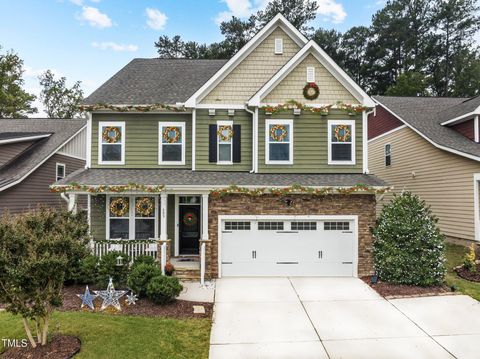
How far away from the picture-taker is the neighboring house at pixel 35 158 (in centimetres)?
1446

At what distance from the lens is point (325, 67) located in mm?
12195

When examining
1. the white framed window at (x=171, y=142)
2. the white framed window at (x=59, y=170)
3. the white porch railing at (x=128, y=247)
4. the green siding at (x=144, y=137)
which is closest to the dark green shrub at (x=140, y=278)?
the white porch railing at (x=128, y=247)

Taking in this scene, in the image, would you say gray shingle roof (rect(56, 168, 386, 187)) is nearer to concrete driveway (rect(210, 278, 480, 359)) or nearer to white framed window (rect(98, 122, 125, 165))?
white framed window (rect(98, 122, 125, 165))

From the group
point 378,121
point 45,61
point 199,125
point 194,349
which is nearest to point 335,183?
point 199,125

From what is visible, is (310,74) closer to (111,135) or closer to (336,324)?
(111,135)

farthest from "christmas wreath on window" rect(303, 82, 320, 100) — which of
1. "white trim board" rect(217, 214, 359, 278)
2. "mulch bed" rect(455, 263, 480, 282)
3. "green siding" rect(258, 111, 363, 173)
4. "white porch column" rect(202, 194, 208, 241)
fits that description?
"mulch bed" rect(455, 263, 480, 282)

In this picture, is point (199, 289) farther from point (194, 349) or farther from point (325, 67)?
point (325, 67)

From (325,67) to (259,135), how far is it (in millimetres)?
3527

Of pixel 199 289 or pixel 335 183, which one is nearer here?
pixel 199 289

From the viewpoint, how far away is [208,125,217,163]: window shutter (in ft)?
40.5

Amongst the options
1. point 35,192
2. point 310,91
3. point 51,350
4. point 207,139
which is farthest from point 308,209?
point 35,192

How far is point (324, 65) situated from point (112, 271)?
10016 mm

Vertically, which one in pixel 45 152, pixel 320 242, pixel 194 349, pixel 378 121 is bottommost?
pixel 194 349

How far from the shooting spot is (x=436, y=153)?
1501 centimetres
